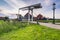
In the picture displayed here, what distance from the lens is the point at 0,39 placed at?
567 inches

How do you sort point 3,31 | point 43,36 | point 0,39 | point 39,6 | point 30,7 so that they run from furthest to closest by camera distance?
point 30,7 → point 39,6 → point 3,31 → point 0,39 → point 43,36

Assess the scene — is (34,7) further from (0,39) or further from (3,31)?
(0,39)

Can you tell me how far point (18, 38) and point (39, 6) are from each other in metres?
14.6

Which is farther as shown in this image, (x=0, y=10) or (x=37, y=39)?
(x=0, y=10)

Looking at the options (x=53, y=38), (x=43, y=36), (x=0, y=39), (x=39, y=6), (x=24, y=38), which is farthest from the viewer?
(x=39, y=6)

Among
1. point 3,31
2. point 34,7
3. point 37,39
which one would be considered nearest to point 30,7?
point 34,7

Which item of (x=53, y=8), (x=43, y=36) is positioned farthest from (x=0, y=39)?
(x=53, y=8)

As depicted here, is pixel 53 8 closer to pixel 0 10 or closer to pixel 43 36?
pixel 0 10

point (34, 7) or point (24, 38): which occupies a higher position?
point (34, 7)

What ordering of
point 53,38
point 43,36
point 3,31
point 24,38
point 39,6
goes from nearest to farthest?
point 53,38 → point 43,36 → point 24,38 → point 3,31 → point 39,6

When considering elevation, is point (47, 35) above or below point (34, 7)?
below

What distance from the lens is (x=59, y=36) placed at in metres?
11.5

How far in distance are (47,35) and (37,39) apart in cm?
89

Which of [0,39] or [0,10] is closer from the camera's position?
[0,39]
